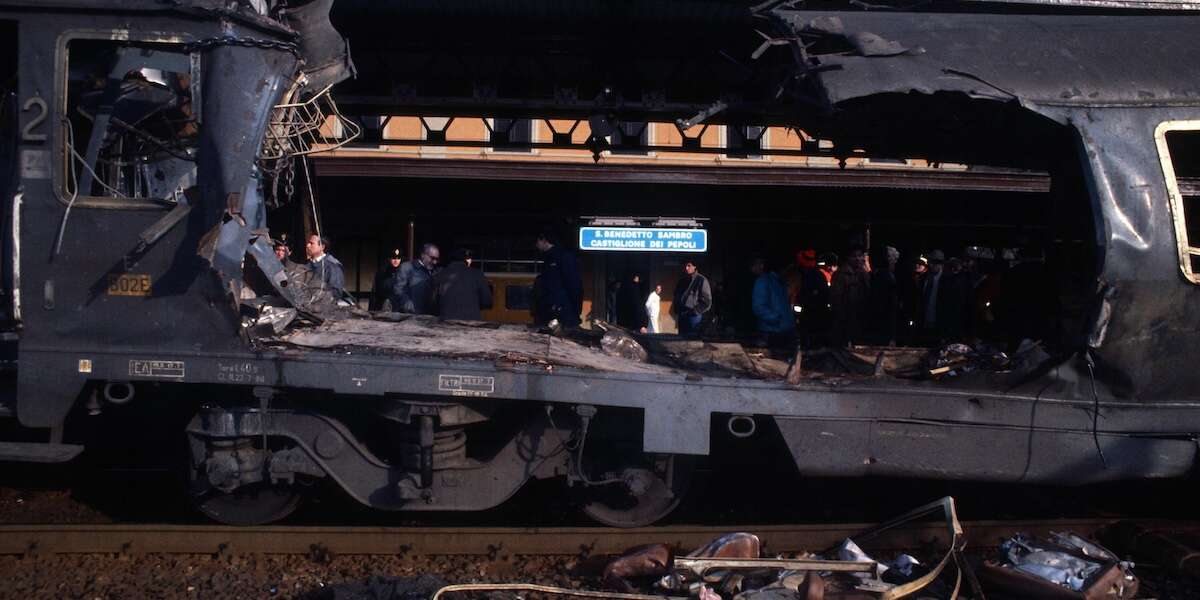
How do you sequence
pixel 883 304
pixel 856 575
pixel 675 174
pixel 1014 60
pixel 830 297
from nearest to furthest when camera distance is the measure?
1. pixel 856 575
2. pixel 1014 60
3. pixel 830 297
4. pixel 883 304
5. pixel 675 174

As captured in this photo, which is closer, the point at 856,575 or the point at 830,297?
the point at 856,575

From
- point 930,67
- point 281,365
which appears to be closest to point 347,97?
point 281,365

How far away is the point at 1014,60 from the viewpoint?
5449mm

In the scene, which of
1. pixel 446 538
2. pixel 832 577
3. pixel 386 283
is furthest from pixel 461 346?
pixel 386 283

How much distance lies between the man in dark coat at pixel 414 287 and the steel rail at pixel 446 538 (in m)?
4.15

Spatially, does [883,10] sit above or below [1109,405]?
above

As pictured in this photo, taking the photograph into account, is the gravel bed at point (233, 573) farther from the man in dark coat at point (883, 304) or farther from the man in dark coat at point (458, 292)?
the man in dark coat at point (883, 304)

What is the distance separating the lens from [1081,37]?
574 centimetres

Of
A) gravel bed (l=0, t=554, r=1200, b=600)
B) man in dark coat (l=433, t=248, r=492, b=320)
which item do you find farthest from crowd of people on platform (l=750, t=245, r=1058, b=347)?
man in dark coat (l=433, t=248, r=492, b=320)

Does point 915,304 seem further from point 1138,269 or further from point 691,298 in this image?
point 1138,269

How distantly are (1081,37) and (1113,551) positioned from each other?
3174mm

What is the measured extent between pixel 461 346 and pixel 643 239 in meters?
11.8

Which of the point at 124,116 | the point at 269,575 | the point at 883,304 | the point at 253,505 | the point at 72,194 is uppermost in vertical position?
the point at 124,116

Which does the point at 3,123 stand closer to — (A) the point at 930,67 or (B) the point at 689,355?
(B) the point at 689,355
